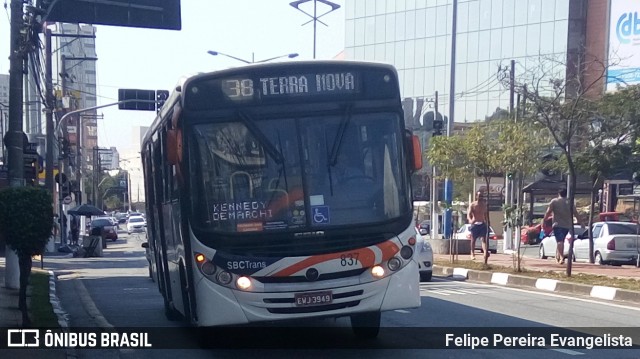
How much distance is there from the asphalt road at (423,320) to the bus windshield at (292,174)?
1.66 meters

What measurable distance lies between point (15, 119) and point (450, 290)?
9.55 m

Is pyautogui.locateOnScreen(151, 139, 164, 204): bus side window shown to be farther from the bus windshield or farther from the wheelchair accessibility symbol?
the wheelchair accessibility symbol

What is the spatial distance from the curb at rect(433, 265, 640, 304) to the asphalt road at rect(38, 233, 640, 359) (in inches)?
25.7

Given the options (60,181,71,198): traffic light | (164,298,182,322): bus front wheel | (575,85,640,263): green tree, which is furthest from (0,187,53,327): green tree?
(60,181,71,198): traffic light

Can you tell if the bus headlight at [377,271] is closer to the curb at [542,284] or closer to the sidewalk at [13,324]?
the sidewalk at [13,324]

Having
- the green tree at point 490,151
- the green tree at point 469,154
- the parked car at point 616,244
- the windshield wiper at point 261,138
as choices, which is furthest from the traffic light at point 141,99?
the windshield wiper at point 261,138

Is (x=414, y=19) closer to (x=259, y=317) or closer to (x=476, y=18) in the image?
(x=476, y=18)

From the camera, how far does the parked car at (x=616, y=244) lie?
25281 mm

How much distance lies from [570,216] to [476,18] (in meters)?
45.7

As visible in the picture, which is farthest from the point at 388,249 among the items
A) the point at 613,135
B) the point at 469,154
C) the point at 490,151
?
the point at 613,135

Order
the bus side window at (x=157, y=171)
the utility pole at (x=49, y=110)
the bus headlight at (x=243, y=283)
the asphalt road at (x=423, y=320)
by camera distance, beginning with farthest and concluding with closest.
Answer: the utility pole at (x=49, y=110) → the bus side window at (x=157, y=171) → the asphalt road at (x=423, y=320) → the bus headlight at (x=243, y=283)

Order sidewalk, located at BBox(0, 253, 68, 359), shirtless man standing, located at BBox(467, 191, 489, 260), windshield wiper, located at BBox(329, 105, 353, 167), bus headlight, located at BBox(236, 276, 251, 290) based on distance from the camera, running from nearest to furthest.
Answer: bus headlight, located at BBox(236, 276, 251, 290), windshield wiper, located at BBox(329, 105, 353, 167), sidewalk, located at BBox(0, 253, 68, 359), shirtless man standing, located at BBox(467, 191, 489, 260)

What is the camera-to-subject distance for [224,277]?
Result: 367 inches

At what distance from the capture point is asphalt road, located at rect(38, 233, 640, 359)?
10070 millimetres
